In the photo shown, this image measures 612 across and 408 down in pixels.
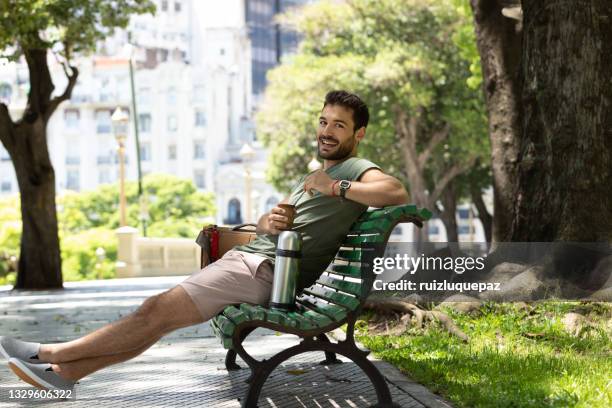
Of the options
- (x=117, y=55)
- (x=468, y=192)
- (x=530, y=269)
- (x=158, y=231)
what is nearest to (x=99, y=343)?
(x=530, y=269)

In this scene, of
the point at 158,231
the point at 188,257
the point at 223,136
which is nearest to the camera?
the point at 188,257

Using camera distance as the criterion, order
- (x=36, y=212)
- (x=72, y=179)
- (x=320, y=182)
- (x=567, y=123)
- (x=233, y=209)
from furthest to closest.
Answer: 1. (x=72, y=179)
2. (x=233, y=209)
3. (x=36, y=212)
4. (x=567, y=123)
5. (x=320, y=182)

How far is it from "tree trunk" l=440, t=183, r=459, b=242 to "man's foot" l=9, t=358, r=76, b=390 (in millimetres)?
38601

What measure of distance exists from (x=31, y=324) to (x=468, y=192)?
37692mm

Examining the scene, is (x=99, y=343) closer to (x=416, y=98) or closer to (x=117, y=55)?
(x=416, y=98)

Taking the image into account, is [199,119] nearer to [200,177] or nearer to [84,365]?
[200,177]

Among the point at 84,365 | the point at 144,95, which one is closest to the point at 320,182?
the point at 84,365

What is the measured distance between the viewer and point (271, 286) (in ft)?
17.5

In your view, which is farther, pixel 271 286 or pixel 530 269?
pixel 530 269

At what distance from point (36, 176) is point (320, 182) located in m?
14.9

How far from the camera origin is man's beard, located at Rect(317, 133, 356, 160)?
556cm

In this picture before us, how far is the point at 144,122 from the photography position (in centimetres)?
12088

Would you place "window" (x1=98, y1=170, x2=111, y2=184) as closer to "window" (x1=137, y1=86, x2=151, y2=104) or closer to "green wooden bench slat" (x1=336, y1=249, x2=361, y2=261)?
"window" (x1=137, y1=86, x2=151, y2=104)

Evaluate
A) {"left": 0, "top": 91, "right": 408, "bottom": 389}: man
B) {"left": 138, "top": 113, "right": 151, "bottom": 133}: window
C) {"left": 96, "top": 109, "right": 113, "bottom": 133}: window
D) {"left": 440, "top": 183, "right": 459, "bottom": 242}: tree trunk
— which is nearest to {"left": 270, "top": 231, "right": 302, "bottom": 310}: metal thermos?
{"left": 0, "top": 91, "right": 408, "bottom": 389}: man
